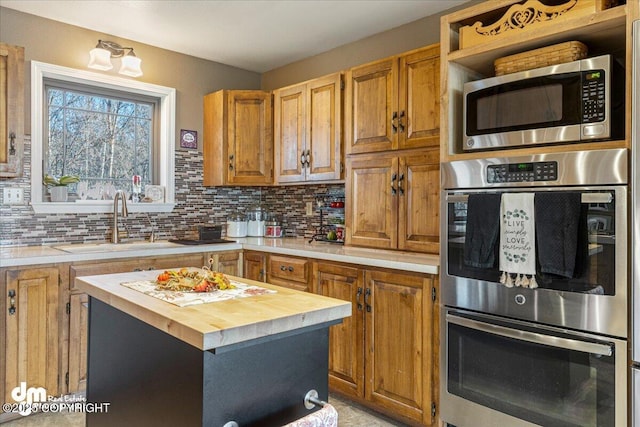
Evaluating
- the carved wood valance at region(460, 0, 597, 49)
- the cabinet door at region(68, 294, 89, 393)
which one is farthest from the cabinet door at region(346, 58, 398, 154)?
the cabinet door at region(68, 294, 89, 393)

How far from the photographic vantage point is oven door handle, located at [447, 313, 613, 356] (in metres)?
1.67

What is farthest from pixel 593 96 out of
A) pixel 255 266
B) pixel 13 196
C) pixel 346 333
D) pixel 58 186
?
pixel 13 196

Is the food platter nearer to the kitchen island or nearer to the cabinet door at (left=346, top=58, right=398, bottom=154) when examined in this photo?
the kitchen island

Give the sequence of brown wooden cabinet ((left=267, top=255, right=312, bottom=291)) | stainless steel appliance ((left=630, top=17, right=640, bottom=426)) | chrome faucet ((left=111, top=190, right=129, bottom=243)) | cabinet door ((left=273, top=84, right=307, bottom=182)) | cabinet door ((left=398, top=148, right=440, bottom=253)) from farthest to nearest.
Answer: cabinet door ((left=273, top=84, right=307, bottom=182))
chrome faucet ((left=111, top=190, right=129, bottom=243))
brown wooden cabinet ((left=267, top=255, right=312, bottom=291))
cabinet door ((left=398, top=148, right=440, bottom=253))
stainless steel appliance ((left=630, top=17, right=640, bottom=426))

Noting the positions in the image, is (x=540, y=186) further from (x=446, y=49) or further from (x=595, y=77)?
(x=446, y=49)

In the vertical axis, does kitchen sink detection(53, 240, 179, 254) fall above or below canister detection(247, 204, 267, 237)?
below

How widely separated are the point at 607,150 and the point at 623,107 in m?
0.23

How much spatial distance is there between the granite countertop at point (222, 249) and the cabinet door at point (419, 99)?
2.26ft

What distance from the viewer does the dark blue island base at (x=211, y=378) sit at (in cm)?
118

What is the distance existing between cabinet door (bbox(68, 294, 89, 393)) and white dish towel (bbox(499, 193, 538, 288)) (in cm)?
236

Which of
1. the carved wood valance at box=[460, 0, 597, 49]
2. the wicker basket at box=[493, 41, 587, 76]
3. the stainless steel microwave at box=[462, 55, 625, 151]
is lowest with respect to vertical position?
the stainless steel microwave at box=[462, 55, 625, 151]

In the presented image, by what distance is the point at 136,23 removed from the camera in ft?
10.3

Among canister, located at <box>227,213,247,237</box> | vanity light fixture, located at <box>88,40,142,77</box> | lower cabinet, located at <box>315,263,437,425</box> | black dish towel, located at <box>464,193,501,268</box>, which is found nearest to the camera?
black dish towel, located at <box>464,193,501,268</box>

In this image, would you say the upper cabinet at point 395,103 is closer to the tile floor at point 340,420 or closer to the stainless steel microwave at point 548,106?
the stainless steel microwave at point 548,106
